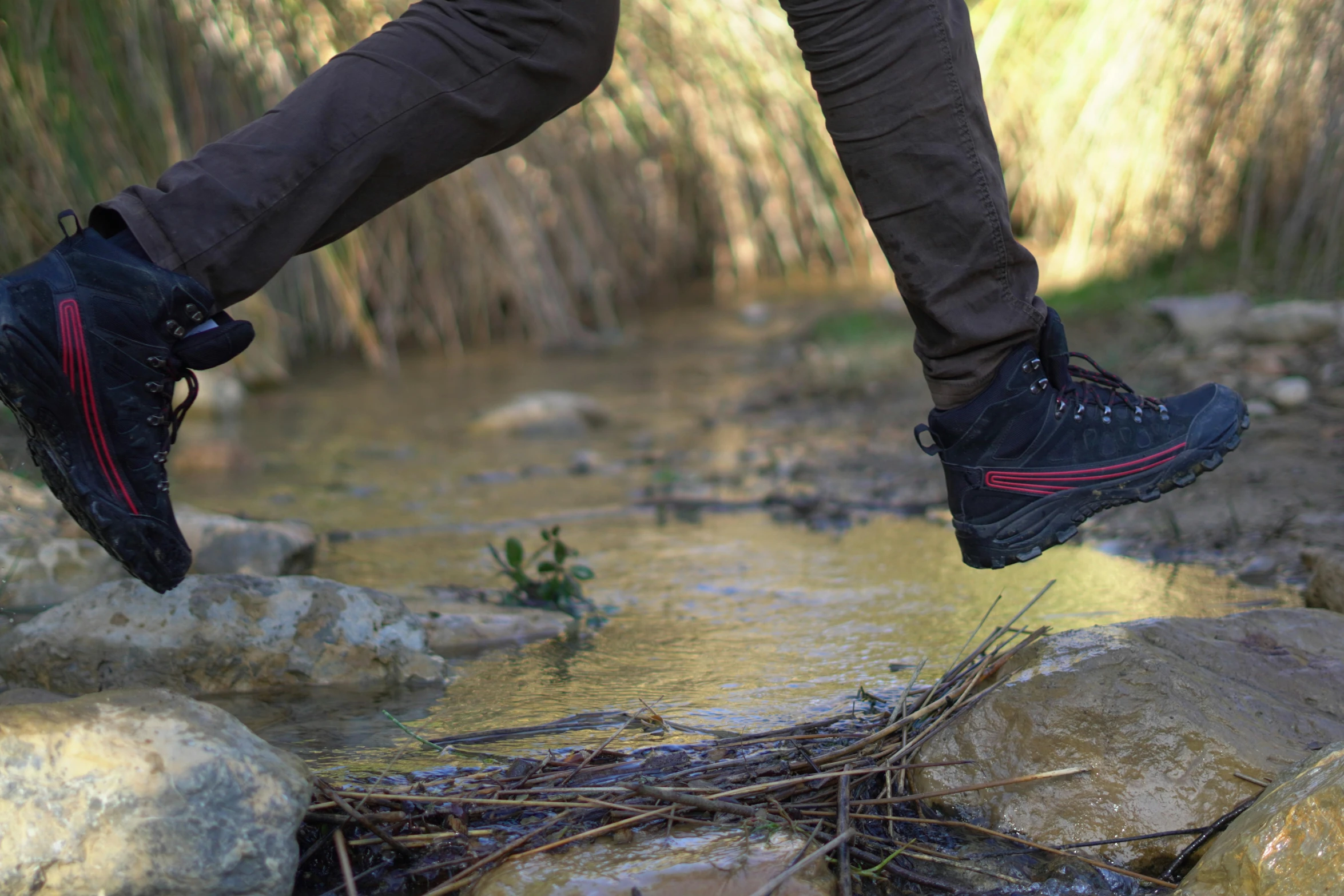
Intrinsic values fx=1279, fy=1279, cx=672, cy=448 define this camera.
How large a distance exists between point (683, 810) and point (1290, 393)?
92.5 inches

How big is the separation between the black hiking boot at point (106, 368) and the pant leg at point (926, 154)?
0.73m

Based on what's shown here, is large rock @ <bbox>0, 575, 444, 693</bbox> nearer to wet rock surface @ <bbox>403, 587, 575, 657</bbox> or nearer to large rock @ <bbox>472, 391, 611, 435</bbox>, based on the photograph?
wet rock surface @ <bbox>403, 587, 575, 657</bbox>

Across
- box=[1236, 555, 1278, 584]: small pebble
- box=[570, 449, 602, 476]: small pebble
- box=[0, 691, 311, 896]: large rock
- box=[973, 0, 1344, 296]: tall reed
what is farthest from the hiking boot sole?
box=[973, 0, 1344, 296]: tall reed

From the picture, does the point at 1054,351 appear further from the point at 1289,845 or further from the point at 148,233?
the point at 148,233

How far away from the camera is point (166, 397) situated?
1.48 meters

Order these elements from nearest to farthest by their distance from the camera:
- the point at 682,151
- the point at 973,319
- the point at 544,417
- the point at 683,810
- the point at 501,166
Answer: the point at 683,810 → the point at 973,319 → the point at 544,417 → the point at 501,166 → the point at 682,151

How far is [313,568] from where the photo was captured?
7.83 ft

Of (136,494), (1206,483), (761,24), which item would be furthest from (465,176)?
(136,494)

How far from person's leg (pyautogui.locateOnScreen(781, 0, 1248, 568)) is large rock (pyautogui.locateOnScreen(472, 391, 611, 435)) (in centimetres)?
247

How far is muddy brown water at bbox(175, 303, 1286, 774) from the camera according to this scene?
1633mm

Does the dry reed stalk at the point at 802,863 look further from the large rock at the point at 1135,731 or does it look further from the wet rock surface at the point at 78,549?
the wet rock surface at the point at 78,549

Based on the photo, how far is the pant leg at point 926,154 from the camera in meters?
1.43

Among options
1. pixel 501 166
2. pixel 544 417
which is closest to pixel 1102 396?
pixel 544 417

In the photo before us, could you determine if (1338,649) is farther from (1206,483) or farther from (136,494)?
(136,494)
